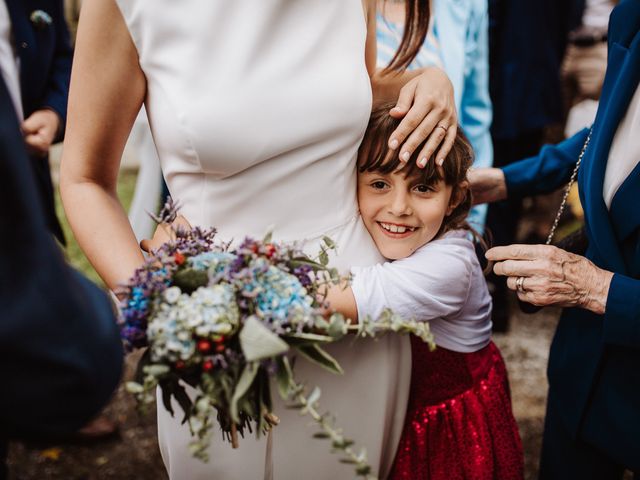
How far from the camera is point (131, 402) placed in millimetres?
3473

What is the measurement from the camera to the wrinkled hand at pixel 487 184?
7.06 feet

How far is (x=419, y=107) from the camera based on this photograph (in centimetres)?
162

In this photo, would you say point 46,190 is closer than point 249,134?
No

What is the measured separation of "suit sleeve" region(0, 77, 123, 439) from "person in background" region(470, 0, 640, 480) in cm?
112

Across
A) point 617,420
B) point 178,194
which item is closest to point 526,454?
point 617,420

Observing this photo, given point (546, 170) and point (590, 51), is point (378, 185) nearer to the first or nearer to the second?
point (546, 170)

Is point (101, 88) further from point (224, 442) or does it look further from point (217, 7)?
point (224, 442)

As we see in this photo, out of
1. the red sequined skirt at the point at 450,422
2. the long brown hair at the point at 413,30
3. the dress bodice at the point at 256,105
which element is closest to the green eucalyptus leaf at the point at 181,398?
the dress bodice at the point at 256,105

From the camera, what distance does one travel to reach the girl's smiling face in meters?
1.66

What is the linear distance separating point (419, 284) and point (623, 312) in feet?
1.68

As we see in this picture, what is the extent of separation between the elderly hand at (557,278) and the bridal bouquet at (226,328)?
1.59ft

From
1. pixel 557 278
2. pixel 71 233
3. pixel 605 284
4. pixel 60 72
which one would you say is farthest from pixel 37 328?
pixel 71 233

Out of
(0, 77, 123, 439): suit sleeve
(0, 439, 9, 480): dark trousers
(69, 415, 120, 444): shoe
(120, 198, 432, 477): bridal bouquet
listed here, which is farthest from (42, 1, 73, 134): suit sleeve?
(0, 77, 123, 439): suit sleeve

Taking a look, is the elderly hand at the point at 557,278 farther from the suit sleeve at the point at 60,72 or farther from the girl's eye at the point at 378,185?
the suit sleeve at the point at 60,72
